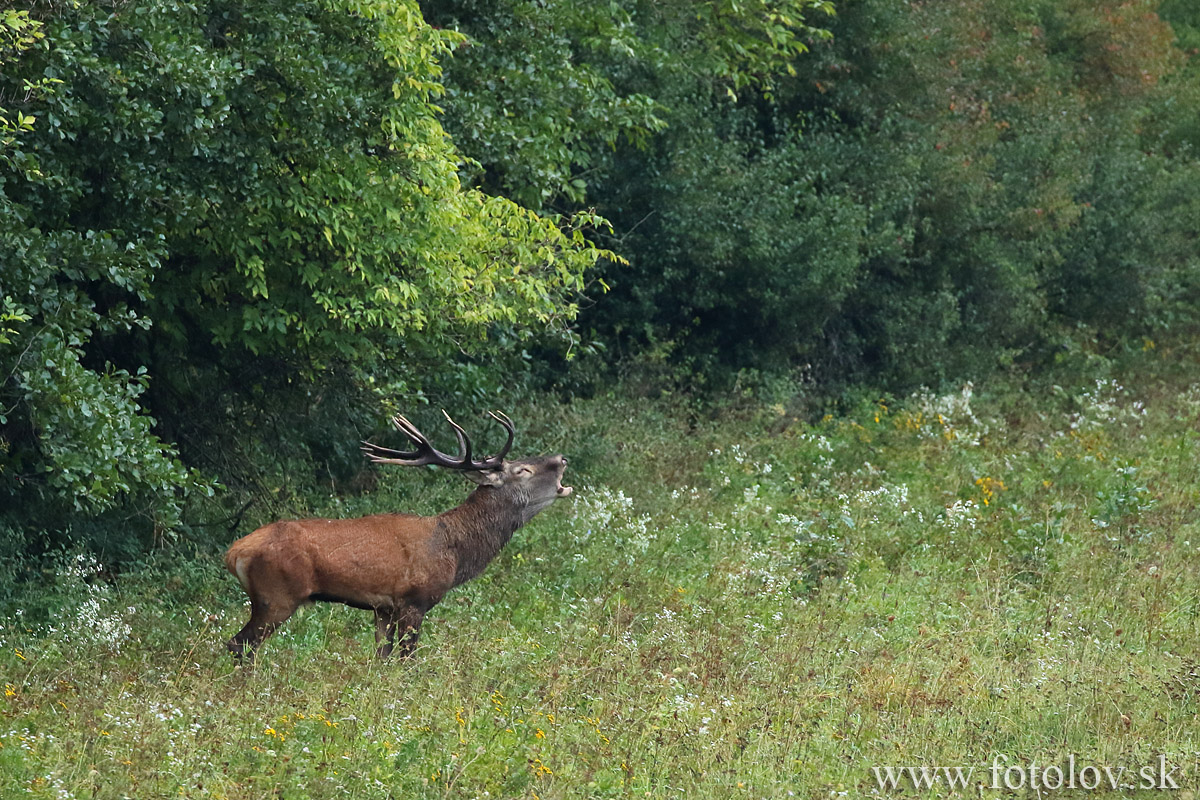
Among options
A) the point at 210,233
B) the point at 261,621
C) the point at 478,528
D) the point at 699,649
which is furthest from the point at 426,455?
the point at 210,233

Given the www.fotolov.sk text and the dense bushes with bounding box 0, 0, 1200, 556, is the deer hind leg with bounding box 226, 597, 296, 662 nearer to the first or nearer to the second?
the dense bushes with bounding box 0, 0, 1200, 556

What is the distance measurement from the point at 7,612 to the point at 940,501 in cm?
798

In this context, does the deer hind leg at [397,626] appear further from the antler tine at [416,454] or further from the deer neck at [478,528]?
the antler tine at [416,454]

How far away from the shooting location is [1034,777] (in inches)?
252

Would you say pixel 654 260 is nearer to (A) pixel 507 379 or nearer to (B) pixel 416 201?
(A) pixel 507 379

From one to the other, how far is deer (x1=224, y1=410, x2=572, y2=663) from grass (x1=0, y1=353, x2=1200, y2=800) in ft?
0.97

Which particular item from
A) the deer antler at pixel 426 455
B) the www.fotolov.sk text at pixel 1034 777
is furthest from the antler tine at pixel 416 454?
the www.fotolov.sk text at pixel 1034 777

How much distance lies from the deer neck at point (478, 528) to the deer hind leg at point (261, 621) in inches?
45.6

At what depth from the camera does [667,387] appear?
1803cm

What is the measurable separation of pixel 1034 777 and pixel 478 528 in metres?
4.03

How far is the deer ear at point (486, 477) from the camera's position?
372 inches

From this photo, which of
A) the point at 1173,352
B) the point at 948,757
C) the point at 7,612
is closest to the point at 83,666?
the point at 7,612

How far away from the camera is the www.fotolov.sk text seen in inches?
248

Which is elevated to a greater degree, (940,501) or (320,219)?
(320,219)
